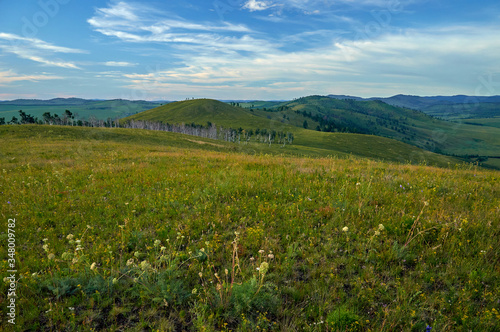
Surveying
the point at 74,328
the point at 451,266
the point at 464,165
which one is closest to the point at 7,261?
the point at 74,328

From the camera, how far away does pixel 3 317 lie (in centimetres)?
342

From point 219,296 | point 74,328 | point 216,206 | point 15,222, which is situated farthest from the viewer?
point 216,206

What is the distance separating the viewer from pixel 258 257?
15.6 ft

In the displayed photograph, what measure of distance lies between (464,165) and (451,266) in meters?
11.2

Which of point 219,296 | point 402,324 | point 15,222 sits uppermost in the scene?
point 15,222

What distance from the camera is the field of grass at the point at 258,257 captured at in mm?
3500

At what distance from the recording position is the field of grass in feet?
11.5

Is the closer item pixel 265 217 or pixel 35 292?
pixel 35 292

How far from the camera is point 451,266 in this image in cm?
427

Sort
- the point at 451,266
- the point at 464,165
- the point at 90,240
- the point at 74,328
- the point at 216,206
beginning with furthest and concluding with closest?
the point at 464,165 → the point at 216,206 → the point at 90,240 → the point at 451,266 → the point at 74,328

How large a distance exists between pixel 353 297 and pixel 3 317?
5301mm

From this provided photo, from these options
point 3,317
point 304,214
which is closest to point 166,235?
point 3,317

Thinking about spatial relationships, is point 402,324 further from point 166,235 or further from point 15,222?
point 15,222

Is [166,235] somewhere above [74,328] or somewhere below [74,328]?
above
